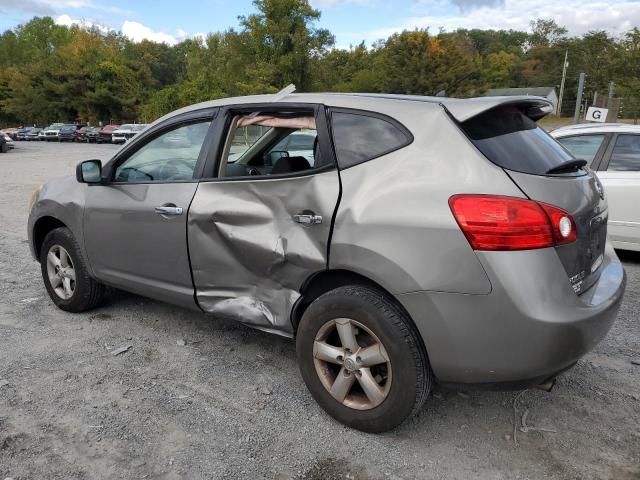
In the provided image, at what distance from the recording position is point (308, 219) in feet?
9.08

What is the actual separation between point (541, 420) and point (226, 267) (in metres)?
1.94

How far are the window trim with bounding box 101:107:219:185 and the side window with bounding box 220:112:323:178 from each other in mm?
147

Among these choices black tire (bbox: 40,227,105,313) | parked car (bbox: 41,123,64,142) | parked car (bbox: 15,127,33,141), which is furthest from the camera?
parked car (bbox: 15,127,33,141)

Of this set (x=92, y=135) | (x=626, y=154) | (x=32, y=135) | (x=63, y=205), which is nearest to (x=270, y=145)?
(x=63, y=205)

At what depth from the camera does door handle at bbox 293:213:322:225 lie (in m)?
Answer: 2.73

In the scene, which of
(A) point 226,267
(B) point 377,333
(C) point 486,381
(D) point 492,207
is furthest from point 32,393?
(D) point 492,207

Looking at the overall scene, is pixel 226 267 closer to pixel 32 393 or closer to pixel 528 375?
pixel 32 393

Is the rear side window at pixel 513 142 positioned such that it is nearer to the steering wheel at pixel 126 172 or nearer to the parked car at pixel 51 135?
the steering wheel at pixel 126 172

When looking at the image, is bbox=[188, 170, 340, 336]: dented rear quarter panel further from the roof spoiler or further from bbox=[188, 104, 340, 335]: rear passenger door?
the roof spoiler

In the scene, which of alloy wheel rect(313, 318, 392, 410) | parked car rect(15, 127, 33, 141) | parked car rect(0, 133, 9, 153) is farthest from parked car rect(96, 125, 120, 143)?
alloy wheel rect(313, 318, 392, 410)

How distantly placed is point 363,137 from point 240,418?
5.32ft

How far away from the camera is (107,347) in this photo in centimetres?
374

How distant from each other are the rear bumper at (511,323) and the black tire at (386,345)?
7 centimetres

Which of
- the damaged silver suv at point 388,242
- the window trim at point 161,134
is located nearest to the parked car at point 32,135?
the window trim at point 161,134
